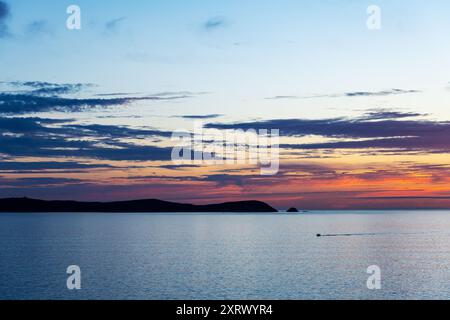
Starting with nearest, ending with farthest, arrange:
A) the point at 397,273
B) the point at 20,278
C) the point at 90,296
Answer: the point at 90,296 < the point at 20,278 < the point at 397,273

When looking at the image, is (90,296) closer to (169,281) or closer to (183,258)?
(169,281)

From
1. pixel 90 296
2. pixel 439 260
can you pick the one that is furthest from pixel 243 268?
pixel 439 260

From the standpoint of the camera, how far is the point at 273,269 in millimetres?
92312

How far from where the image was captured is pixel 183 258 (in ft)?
363

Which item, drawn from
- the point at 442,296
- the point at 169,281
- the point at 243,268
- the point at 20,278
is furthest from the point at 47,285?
the point at 442,296
